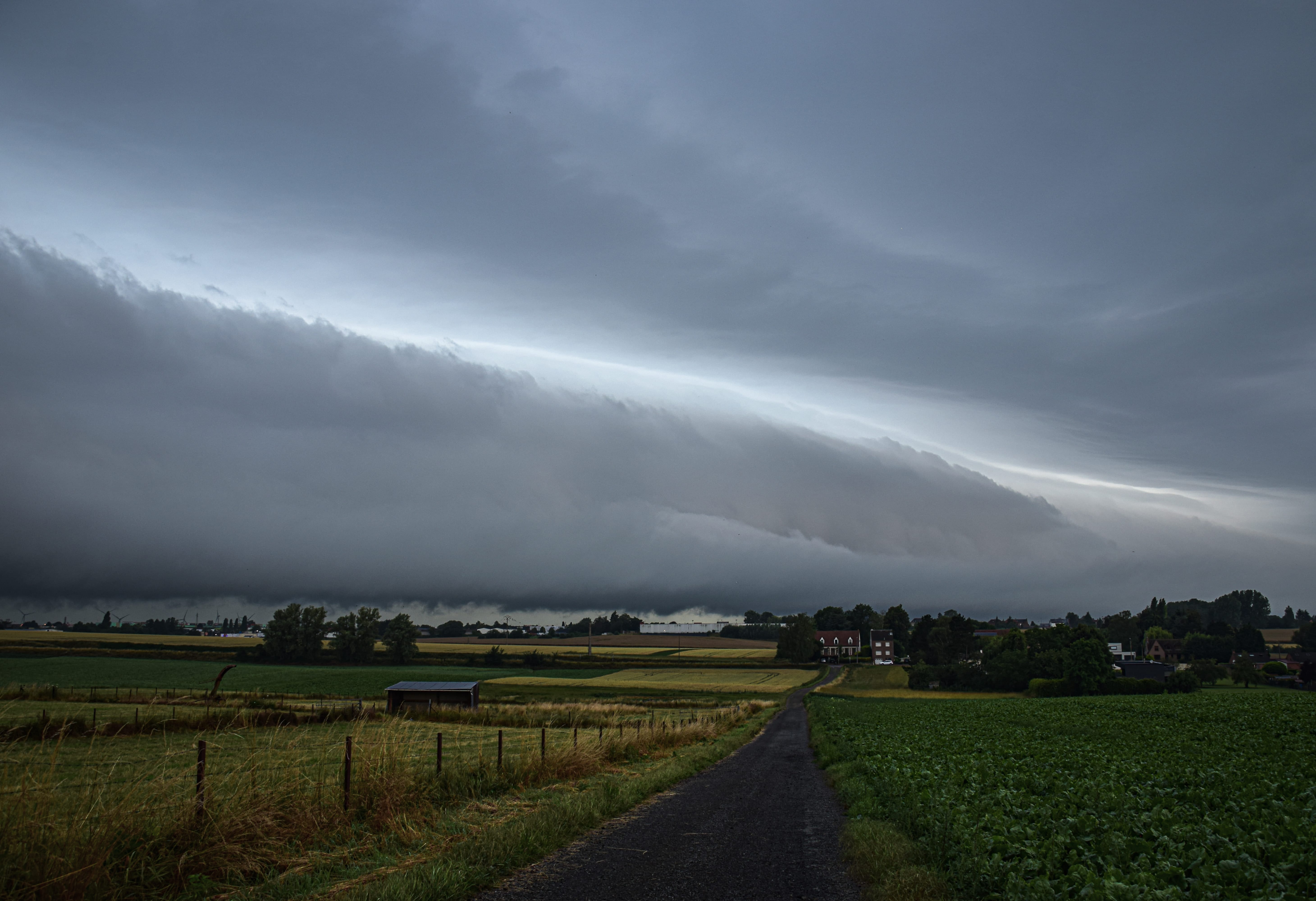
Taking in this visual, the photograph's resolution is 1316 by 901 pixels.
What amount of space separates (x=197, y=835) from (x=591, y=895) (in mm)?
5662

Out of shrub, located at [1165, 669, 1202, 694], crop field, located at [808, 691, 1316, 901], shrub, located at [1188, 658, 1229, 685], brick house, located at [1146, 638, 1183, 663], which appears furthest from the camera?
brick house, located at [1146, 638, 1183, 663]

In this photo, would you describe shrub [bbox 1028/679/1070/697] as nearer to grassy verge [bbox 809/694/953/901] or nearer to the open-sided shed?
the open-sided shed

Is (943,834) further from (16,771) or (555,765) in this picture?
(16,771)

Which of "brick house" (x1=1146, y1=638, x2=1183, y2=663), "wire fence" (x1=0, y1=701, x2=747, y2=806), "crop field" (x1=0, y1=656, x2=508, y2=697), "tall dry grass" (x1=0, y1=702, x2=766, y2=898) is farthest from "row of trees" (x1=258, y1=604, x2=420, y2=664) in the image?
"brick house" (x1=1146, y1=638, x2=1183, y2=663)

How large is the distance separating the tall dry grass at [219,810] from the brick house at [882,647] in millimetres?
182783

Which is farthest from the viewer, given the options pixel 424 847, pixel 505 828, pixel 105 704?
pixel 105 704

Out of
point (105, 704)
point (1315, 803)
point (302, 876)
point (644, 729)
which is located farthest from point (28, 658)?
point (1315, 803)

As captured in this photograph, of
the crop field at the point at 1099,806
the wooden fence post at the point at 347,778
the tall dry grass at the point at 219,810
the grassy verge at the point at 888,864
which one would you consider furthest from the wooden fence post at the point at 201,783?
the crop field at the point at 1099,806

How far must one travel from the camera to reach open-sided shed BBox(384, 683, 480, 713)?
200 ft

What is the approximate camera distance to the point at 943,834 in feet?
42.2

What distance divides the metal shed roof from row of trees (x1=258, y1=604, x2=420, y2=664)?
7918 cm

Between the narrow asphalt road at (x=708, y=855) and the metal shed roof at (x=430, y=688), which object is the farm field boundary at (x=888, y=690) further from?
the narrow asphalt road at (x=708, y=855)

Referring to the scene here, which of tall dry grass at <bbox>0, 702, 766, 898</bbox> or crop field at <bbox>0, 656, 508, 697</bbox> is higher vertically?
tall dry grass at <bbox>0, 702, 766, 898</bbox>

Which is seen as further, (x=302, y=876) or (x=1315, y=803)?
(x=1315, y=803)
